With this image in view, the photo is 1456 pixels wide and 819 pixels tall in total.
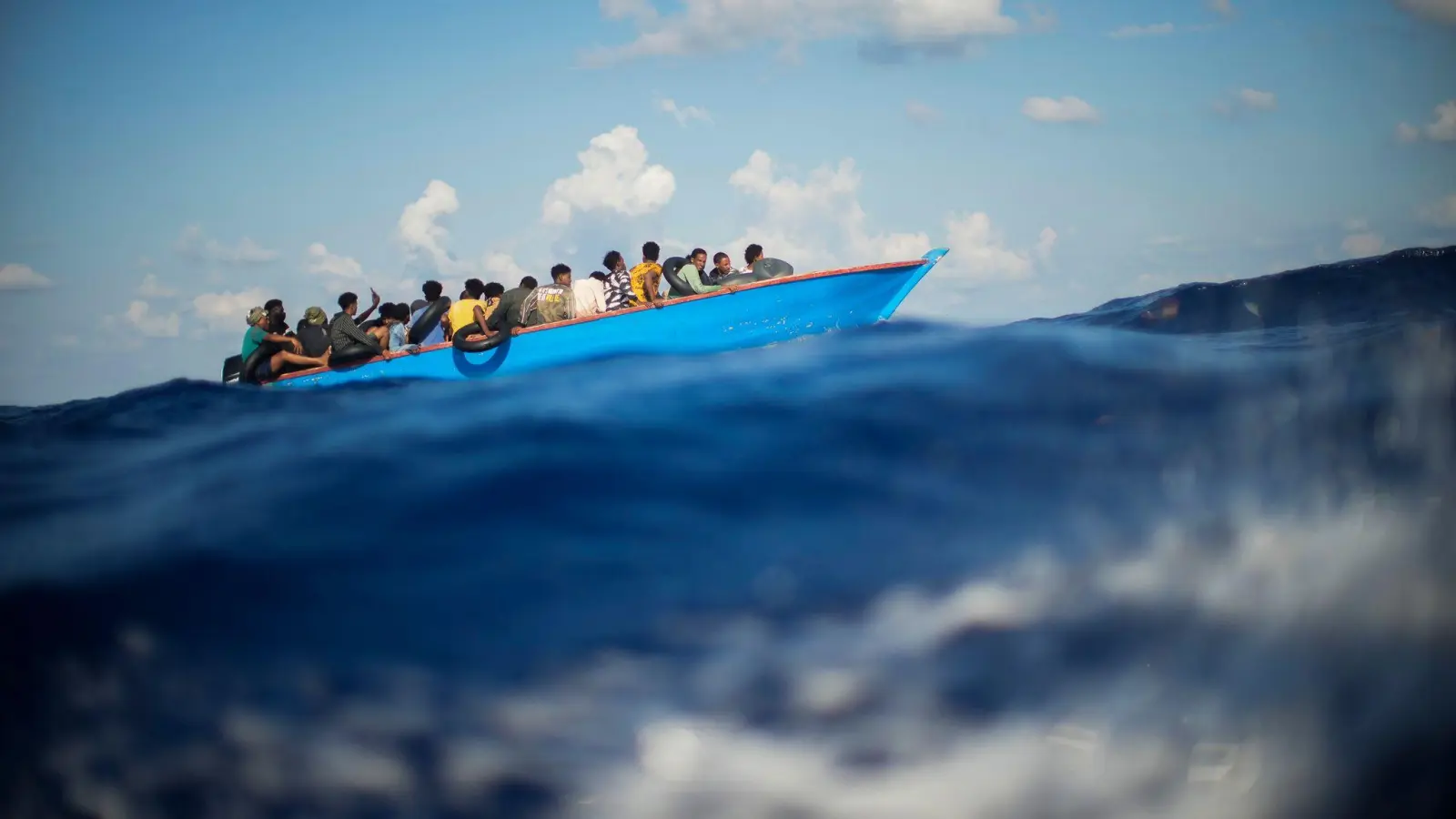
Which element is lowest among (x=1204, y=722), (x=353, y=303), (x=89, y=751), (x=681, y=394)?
(x=1204, y=722)

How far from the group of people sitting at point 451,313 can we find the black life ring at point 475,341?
0.02 metres

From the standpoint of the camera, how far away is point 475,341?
40.3 feet

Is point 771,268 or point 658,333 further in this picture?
point 771,268

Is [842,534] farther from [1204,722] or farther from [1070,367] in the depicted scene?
[1070,367]

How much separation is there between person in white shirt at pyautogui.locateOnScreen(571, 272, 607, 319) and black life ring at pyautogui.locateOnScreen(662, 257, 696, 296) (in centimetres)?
95

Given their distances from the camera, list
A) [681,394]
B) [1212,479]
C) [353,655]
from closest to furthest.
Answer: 1. [353,655]
2. [1212,479]
3. [681,394]

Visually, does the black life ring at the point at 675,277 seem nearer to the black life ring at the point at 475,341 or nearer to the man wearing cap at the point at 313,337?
the black life ring at the point at 475,341

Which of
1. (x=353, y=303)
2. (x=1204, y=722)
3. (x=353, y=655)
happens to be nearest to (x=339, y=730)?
(x=353, y=655)

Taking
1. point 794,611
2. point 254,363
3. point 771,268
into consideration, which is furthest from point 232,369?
point 794,611

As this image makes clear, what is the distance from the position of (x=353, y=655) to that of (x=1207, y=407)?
4.51 meters

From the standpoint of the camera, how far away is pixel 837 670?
336 cm

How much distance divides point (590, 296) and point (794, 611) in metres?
10.3

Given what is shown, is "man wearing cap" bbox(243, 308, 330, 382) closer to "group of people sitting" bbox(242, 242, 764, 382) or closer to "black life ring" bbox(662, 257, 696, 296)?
"group of people sitting" bbox(242, 242, 764, 382)

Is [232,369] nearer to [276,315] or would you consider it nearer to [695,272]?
[276,315]
